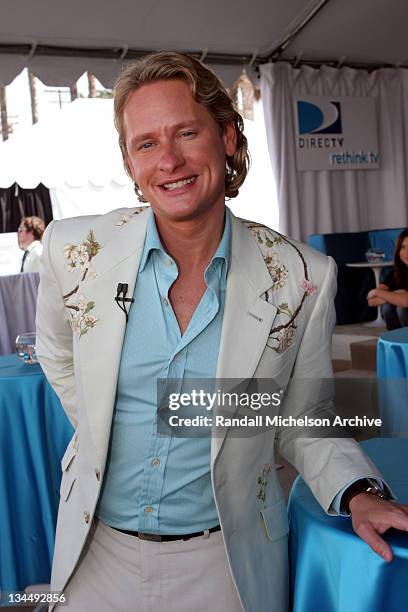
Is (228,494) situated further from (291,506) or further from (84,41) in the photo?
(84,41)

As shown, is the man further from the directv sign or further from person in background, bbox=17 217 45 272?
the directv sign

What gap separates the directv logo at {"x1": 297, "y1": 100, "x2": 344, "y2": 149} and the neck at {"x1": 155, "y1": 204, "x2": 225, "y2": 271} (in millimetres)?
8167

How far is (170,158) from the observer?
1.35 metres

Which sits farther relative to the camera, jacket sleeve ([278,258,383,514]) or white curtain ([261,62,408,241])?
white curtain ([261,62,408,241])

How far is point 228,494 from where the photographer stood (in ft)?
4.14

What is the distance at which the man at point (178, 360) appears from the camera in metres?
1.29

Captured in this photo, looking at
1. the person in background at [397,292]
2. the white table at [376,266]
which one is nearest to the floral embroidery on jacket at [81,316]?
the person in background at [397,292]

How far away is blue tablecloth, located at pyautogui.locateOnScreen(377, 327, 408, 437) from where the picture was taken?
3.03 meters

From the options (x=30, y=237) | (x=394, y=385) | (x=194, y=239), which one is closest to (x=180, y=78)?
(x=194, y=239)

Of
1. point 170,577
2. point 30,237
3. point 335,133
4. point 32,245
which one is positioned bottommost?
point 170,577

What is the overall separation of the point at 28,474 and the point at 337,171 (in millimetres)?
7703

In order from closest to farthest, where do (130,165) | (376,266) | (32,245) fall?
(130,165)
(32,245)
(376,266)

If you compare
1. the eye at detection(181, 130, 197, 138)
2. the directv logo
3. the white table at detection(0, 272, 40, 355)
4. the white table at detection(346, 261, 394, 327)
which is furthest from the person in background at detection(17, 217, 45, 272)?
the eye at detection(181, 130, 197, 138)

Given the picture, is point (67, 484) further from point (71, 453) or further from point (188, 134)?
point (188, 134)
